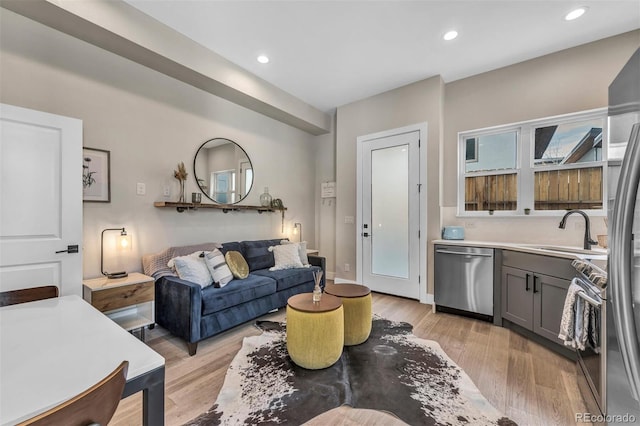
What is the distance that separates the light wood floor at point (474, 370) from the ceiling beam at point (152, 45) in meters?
2.80

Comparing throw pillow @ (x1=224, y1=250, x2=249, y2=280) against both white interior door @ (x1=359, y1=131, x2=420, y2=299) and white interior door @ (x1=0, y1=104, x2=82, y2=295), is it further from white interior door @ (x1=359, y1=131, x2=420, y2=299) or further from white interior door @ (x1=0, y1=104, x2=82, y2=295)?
white interior door @ (x1=359, y1=131, x2=420, y2=299)

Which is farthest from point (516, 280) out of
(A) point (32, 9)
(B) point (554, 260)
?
(A) point (32, 9)

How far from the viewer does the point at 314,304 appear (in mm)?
2146

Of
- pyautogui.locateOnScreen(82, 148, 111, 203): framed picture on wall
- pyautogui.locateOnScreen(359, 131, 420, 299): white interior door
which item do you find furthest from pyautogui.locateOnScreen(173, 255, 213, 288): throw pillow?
pyautogui.locateOnScreen(359, 131, 420, 299): white interior door

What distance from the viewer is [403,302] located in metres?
3.78

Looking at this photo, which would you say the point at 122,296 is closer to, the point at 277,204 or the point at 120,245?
the point at 120,245

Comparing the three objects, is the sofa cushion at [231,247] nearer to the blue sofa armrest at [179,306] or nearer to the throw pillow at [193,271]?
the throw pillow at [193,271]

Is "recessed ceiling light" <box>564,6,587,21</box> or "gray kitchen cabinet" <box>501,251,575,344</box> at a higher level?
"recessed ceiling light" <box>564,6,587,21</box>

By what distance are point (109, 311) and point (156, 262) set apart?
64cm

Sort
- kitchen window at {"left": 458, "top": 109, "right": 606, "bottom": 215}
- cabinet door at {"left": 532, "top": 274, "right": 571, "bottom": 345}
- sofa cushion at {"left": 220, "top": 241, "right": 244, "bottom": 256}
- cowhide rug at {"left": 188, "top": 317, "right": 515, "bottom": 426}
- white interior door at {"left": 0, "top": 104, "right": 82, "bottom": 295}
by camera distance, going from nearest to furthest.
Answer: cowhide rug at {"left": 188, "top": 317, "right": 515, "bottom": 426}
white interior door at {"left": 0, "top": 104, "right": 82, "bottom": 295}
cabinet door at {"left": 532, "top": 274, "right": 571, "bottom": 345}
kitchen window at {"left": 458, "top": 109, "right": 606, "bottom": 215}
sofa cushion at {"left": 220, "top": 241, "right": 244, "bottom": 256}

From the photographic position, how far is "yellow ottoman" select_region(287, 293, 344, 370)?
6.56ft

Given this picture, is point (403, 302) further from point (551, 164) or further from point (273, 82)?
point (273, 82)

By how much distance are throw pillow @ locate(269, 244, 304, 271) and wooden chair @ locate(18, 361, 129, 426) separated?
2.99 m

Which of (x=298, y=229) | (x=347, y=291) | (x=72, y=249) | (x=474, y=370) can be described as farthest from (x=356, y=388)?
(x=298, y=229)
